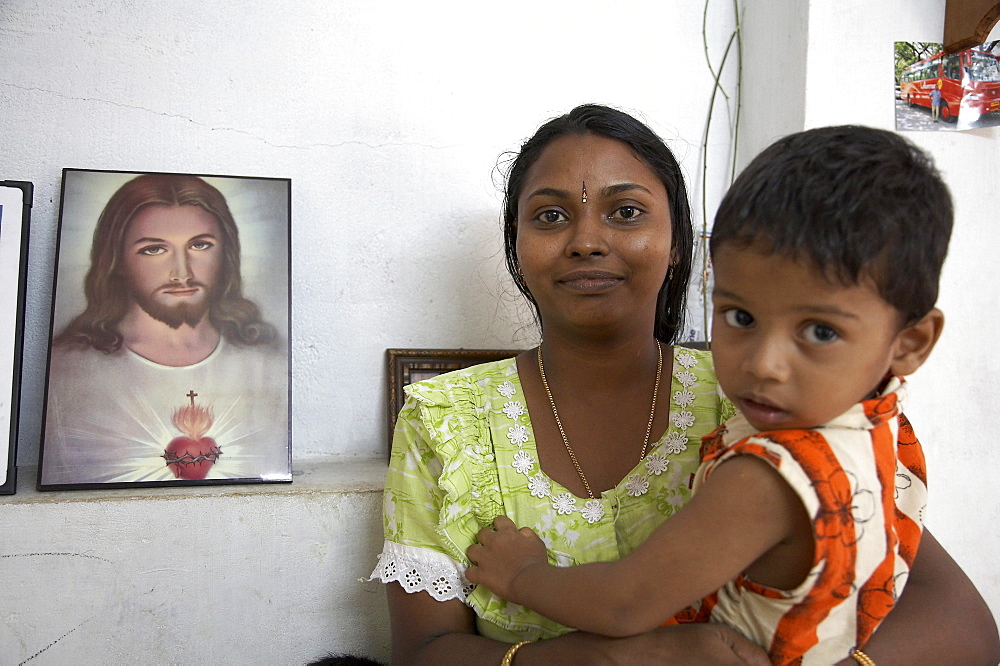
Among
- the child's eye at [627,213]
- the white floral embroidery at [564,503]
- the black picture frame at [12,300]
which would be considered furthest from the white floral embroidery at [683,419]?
the black picture frame at [12,300]

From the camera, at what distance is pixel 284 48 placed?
2039 millimetres

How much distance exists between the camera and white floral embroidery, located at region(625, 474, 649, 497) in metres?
1.38

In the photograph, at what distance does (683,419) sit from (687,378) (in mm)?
107

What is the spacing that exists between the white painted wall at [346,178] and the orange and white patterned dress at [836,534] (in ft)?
2.86

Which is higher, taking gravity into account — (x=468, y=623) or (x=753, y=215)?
(x=753, y=215)

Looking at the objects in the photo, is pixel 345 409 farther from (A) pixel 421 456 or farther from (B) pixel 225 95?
(B) pixel 225 95

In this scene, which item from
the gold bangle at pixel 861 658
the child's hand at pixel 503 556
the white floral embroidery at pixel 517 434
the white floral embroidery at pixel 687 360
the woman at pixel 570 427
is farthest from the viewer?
the white floral embroidery at pixel 687 360

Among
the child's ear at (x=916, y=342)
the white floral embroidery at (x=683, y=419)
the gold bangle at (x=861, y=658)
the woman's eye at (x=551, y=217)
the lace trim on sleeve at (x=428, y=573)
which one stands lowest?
the gold bangle at (x=861, y=658)

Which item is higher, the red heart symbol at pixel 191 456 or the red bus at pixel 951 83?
the red bus at pixel 951 83

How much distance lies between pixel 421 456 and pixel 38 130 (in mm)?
1307

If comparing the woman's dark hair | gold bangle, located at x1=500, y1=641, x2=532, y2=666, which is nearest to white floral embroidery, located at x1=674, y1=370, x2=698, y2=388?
the woman's dark hair

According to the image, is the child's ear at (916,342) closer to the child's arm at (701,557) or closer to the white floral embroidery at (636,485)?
the child's arm at (701,557)

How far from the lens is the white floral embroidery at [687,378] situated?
1526mm

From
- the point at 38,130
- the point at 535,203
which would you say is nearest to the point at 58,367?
the point at 38,130
